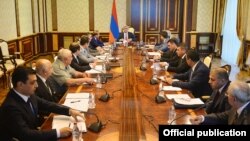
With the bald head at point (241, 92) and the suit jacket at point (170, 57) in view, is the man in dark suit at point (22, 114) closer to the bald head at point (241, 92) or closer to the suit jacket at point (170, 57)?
the bald head at point (241, 92)

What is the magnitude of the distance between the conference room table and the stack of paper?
7cm

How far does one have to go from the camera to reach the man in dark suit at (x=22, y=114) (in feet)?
6.91

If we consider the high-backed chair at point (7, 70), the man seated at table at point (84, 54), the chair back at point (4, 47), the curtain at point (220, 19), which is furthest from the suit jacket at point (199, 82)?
the curtain at point (220, 19)

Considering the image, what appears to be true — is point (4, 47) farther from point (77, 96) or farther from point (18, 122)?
point (18, 122)

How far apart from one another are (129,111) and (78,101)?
0.59m

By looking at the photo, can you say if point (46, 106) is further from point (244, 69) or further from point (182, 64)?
point (244, 69)

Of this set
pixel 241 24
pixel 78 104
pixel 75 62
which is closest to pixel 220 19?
pixel 241 24

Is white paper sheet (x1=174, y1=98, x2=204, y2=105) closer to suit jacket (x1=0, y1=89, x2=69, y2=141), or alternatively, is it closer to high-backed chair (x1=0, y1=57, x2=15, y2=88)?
suit jacket (x1=0, y1=89, x2=69, y2=141)

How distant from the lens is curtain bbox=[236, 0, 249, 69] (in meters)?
8.09

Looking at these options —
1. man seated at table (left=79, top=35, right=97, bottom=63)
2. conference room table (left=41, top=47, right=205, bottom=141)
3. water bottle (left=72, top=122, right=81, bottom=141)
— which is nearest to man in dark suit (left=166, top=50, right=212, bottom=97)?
conference room table (left=41, top=47, right=205, bottom=141)

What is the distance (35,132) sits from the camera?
6.91ft

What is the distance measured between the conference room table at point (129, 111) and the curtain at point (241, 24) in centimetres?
478

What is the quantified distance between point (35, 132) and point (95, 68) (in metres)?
2.69

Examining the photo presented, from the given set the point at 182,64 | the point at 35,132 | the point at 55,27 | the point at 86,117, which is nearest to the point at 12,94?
the point at 35,132
